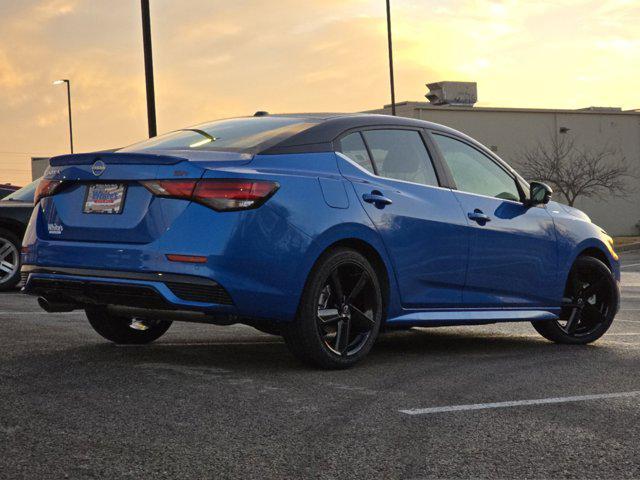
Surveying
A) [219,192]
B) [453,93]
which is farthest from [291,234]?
[453,93]

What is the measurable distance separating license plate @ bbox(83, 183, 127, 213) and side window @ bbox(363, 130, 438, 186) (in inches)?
69.9

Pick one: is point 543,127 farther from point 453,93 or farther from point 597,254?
point 597,254

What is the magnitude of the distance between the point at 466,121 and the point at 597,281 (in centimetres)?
3963

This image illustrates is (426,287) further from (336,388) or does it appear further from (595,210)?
(595,210)

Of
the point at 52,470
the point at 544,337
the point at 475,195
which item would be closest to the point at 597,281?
the point at 544,337

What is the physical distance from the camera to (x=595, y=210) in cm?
5334

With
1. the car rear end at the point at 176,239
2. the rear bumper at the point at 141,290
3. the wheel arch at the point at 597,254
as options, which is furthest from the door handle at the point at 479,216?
the rear bumper at the point at 141,290

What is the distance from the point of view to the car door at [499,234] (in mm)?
7723

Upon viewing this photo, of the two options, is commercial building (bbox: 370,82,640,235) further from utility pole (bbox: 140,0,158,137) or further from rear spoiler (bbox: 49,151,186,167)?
rear spoiler (bbox: 49,151,186,167)

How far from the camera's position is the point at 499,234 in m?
7.90

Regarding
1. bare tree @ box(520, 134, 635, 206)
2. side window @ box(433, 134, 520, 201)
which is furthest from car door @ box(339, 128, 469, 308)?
bare tree @ box(520, 134, 635, 206)

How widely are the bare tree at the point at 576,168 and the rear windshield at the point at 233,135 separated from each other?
40.9 m

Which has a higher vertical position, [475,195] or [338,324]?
[475,195]

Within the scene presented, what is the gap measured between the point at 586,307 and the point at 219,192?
160 inches
